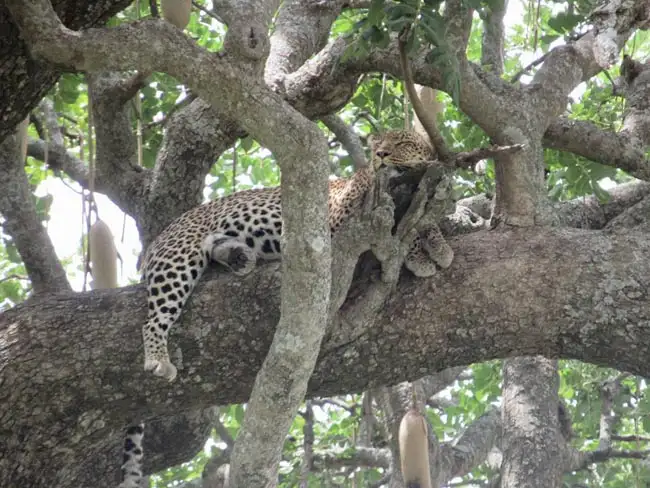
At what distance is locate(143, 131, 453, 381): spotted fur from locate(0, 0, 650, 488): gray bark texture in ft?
0.34

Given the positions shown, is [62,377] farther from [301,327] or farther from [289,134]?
[289,134]

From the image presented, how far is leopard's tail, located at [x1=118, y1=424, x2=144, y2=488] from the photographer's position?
5508mm

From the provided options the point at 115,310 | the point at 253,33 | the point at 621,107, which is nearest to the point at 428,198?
the point at 253,33

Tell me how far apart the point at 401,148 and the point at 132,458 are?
103 inches

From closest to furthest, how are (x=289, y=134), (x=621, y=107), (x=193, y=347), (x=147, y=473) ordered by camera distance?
(x=289, y=134) → (x=193, y=347) → (x=147, y=473) → (x=621, y=107)

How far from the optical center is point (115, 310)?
16.3ft

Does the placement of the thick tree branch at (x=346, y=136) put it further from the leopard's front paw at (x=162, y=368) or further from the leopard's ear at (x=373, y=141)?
the leopard's front paw at (x=162, y=368)

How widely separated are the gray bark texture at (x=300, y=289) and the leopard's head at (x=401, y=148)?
45cm

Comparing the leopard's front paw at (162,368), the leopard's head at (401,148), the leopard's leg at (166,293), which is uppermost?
the leopard's head at (401,148)

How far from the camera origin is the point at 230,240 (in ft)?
19.0

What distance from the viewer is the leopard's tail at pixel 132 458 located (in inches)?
217

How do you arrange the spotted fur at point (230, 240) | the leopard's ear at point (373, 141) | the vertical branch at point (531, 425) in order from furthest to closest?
the vertical branch at point (531, 425) < the leopard's ear at point (373, 141) < the spotted fur at point (230, 240)

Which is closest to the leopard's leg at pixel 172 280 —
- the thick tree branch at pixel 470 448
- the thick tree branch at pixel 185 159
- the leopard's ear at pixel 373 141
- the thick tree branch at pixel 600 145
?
the thick tree branch at pixel 185 159

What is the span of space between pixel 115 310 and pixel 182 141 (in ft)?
5.75
